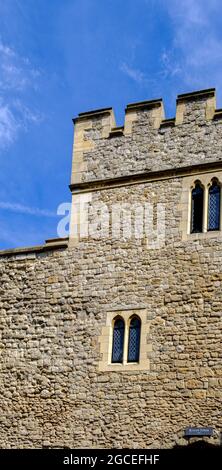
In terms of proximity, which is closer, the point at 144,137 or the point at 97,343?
the point at 97,343

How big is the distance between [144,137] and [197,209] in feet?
5.99

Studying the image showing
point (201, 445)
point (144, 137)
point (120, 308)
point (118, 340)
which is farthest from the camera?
point (144, 137)

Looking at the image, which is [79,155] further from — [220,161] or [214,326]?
[214,326]

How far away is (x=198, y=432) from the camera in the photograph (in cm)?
1145

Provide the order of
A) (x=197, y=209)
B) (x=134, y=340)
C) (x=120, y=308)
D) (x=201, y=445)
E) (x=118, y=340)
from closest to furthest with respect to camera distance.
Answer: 1. (x=201, y=445)
2. (x=134, y=340)
3. (x=118, y=340)
4. (x=120, y=308)
5. (x=197, y=209)

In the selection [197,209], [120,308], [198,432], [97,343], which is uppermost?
[197,209]

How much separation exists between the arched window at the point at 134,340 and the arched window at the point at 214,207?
201cm

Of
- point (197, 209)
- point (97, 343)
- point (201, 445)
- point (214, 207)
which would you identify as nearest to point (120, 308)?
point (97, 343)

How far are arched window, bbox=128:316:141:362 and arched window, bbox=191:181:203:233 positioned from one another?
71.6 inches

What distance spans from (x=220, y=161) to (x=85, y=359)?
13.3ft

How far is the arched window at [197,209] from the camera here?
12.8m

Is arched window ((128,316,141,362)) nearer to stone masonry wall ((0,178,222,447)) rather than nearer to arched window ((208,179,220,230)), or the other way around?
stone masonry wall ((0,178,222,447))

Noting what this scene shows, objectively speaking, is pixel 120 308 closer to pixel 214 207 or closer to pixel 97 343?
pixel 97 343

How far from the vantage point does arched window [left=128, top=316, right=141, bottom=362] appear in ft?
40.7
